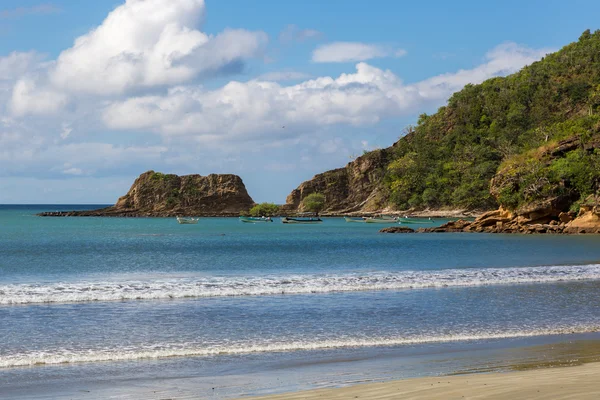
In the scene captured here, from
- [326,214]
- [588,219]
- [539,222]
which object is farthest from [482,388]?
[326,214]

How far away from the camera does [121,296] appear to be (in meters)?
21.7

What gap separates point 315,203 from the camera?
159 m

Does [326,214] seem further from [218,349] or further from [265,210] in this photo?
[218,349]

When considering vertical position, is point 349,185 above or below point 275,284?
above

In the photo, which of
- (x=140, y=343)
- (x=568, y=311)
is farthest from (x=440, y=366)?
(x=568, y=311)

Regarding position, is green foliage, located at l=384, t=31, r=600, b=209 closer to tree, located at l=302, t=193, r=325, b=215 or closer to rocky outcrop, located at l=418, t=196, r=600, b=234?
tree, located at l=302, t=193, r=325, b=215

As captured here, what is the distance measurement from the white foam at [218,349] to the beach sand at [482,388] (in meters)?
3.92

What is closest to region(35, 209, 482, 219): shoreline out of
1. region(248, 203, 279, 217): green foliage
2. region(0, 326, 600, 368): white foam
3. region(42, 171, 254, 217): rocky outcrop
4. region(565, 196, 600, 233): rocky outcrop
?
region(248, 203, 279, 217): green foliage

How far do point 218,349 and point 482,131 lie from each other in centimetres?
13622

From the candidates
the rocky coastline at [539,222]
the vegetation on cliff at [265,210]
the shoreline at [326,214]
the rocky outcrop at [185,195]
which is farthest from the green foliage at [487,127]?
the rocky outcrop at [185,195]

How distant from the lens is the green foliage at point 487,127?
128m

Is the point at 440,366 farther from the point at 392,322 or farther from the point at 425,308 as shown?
the point at 425,308

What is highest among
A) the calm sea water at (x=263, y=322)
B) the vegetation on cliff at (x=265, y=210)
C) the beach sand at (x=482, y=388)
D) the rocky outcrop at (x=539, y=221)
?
the vegetation on cliff at (x=265, y=210)

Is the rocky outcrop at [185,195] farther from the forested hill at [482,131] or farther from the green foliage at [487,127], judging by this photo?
the green foliage at [487,127]
